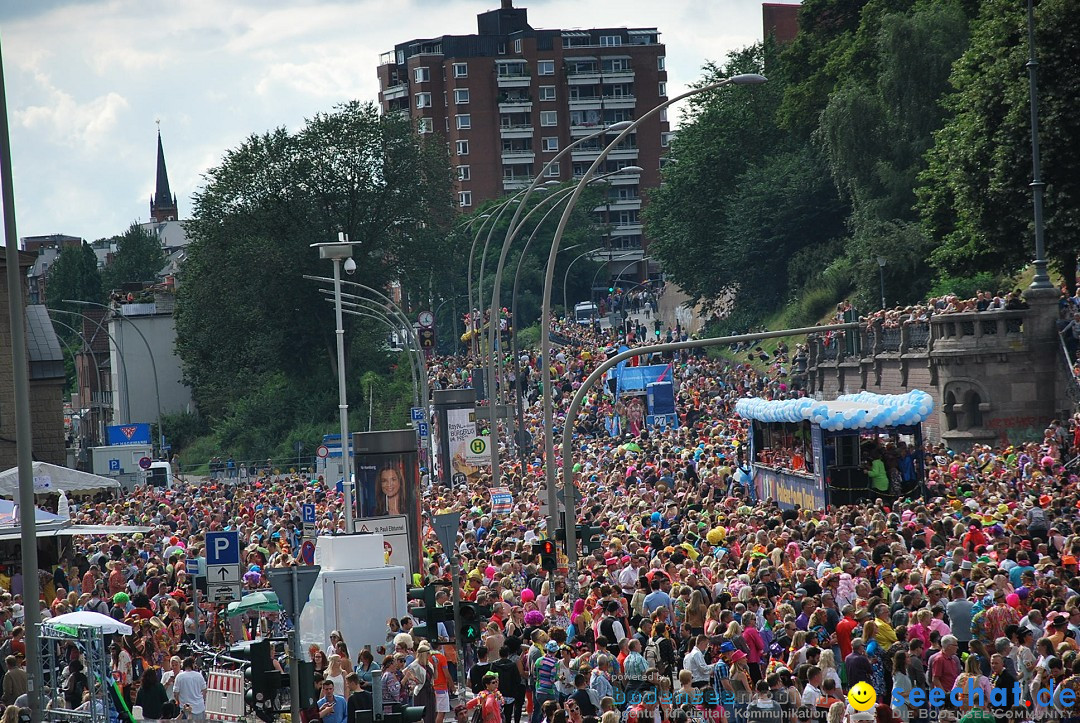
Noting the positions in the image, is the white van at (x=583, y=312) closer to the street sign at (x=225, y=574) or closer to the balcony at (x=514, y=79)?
the balcony at (x=514, y=79)

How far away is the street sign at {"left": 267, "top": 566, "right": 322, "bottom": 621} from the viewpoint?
496 inches

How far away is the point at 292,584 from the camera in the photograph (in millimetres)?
12625

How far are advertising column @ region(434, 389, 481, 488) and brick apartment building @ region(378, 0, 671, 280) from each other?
92.3 metres

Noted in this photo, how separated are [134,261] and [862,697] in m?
139

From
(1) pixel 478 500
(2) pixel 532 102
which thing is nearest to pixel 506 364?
(1) pixel 478 500

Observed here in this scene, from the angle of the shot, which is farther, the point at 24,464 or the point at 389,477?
the point at 389,477

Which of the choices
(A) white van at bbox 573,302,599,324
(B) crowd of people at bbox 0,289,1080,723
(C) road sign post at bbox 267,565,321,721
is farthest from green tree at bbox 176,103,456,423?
(C) road sign post at bbox 267,565,321,721

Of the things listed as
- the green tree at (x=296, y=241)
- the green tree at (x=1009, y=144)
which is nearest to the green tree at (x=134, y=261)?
the green tree at (x=296, y=241)

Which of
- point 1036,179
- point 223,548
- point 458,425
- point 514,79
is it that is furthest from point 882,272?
point 514,79

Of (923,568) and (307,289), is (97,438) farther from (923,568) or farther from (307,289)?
(923,568)

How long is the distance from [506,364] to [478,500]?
3595cm

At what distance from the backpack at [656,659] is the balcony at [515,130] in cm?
12186

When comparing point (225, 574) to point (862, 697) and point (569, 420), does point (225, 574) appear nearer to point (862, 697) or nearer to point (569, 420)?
point (569, 420)

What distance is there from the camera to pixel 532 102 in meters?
137
